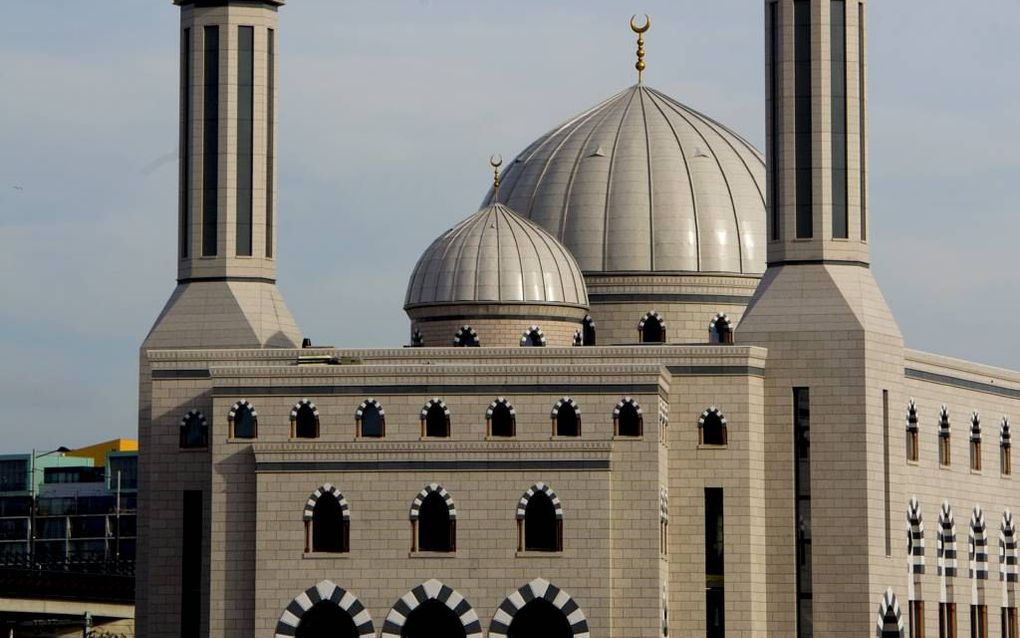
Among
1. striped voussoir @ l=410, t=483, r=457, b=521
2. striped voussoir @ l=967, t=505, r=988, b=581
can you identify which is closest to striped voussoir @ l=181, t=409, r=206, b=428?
striped voussoir @ l=410, t=483, r=457, b=521

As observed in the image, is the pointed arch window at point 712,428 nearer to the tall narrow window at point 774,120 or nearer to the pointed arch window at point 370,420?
the tall narrow window at point 774,120

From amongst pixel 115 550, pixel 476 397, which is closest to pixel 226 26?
pixel 476 397

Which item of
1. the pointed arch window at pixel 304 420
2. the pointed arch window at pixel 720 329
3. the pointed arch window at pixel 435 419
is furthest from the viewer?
the pointed arch window at pixel 720 329

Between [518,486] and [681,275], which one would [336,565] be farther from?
[681,275]

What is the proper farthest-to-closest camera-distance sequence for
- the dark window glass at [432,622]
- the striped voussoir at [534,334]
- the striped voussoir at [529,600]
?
the striped voussoir at [534,334] → the dark window glass at [432,622] → the striped voussoir at [529,600]

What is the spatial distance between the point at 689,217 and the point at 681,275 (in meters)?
1.83

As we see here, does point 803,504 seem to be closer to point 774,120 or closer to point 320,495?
point 774,120

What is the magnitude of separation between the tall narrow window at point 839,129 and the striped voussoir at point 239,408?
15.3m

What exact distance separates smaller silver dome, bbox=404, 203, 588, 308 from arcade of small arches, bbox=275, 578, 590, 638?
1068 cm

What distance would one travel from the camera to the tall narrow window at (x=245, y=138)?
66.7 meters

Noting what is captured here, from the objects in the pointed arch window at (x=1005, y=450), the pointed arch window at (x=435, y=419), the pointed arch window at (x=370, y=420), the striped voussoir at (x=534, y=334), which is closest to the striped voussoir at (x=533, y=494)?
the pointed arch window at (x=435, y=419)

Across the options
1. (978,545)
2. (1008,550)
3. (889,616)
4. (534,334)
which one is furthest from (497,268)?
(1008,550)

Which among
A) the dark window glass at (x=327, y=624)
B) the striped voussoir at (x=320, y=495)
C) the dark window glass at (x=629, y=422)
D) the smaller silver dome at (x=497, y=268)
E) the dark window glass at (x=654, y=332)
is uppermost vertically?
the smaller silver dome at (x=497, y=268)

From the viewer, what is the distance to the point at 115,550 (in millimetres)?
125562
